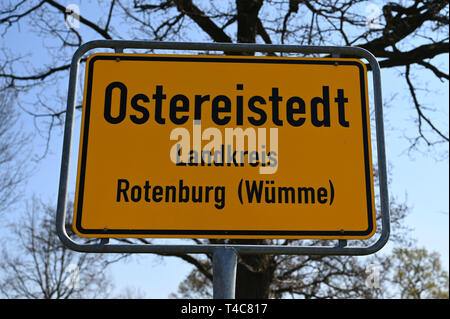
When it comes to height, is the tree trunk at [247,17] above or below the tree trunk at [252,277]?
above

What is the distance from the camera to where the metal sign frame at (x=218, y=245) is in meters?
1.39

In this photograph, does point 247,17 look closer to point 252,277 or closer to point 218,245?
point 252,277

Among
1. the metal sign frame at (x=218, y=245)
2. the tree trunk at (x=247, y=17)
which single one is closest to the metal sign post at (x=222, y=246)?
the metal sign frame at (x=218, y=245)

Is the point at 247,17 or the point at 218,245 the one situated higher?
the point at 247,17

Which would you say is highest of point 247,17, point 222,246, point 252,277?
point 247,17

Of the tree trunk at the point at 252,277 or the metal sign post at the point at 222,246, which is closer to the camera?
the metal sign post at the point at 222,246

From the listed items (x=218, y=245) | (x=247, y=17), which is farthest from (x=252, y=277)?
(x=218, y=245)

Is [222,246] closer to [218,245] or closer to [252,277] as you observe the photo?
[218,245]

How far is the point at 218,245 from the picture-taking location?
140cm

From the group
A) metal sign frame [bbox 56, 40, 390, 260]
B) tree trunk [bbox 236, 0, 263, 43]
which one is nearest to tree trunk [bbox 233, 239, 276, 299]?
tree trunk [bbox 236, 0, 263, 43]

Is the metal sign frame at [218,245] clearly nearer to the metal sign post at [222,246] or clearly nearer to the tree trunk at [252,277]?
the metal sign post at [222,246]

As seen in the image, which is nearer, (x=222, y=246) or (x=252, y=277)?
(x=222, y=246)
